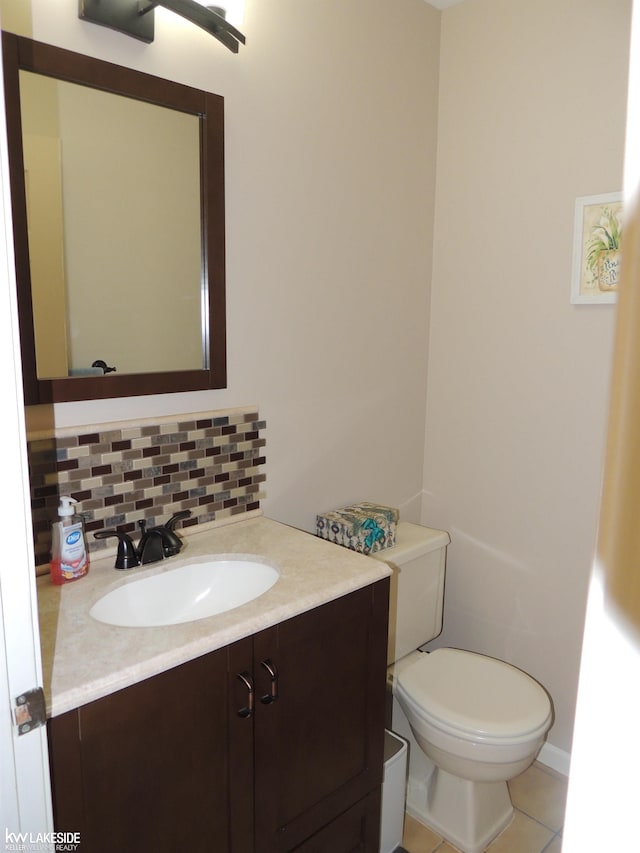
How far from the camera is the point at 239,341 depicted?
1.80 meters

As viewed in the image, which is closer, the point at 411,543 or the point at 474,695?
the point at 474,695

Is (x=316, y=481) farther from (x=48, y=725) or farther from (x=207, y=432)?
(x=48, y=725)

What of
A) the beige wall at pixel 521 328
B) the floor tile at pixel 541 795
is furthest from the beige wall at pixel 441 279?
the floor tile at pixel 541 795

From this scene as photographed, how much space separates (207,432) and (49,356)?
18.3 inches

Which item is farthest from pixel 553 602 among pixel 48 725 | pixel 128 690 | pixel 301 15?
pixel 301 15

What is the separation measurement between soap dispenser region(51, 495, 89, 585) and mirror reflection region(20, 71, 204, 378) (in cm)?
31

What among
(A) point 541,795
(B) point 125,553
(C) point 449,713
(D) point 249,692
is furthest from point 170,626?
(A) point 541,795

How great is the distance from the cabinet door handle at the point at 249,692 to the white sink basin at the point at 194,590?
233 mm

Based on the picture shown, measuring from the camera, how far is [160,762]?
1.17m

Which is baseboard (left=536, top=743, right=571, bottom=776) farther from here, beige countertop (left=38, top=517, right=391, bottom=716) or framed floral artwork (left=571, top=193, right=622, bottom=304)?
framed floral artwork (left=571, top=193, right=622, bottom=304)

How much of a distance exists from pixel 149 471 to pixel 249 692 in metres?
0.61

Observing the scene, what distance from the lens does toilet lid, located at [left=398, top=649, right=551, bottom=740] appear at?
1.76 m

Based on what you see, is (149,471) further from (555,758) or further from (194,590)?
(555,758)

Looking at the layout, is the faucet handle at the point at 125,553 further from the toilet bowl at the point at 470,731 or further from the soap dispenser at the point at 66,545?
the toilet bowl at the point at 470,731
